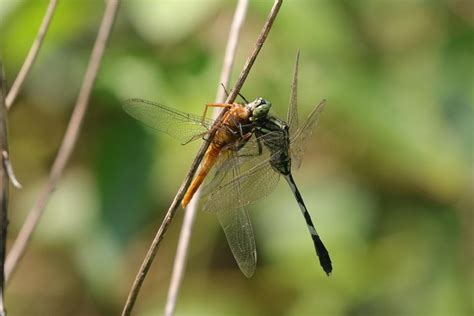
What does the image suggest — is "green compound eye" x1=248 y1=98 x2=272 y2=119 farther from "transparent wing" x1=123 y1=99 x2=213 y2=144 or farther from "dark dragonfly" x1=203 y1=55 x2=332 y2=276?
"transparent wing" x1=123 y1=99 x2=213 y2=144

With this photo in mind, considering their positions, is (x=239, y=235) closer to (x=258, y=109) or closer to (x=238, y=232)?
(x=238, y=232)

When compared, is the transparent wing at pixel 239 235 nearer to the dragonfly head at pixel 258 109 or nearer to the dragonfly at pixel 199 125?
the dragonfly at pixel 199 125

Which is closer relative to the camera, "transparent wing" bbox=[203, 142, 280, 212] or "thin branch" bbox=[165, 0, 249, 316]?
"thin branch" bbox=[165, 0, 249, 316]

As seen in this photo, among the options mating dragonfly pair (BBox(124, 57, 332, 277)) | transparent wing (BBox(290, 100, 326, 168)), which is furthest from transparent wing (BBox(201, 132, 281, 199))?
transparent wing (BBox(290, 100, 326, 168))

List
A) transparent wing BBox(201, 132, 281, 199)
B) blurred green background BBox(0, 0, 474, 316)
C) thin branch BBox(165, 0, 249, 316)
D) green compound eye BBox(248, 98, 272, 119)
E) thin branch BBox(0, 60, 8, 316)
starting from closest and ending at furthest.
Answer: thin branch BBox(0, 60, 8, 316), thin branch BBox(165, 0, 249, 316), transparent wing BBox(201, 132, 281, 199), green compound eye BBox(248, 98, 272, 119), blurred green background BBox(0, 0, 474, 316)

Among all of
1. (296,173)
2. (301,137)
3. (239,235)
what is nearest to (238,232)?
(239,235)

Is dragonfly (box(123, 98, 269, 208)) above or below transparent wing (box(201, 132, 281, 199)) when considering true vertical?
above

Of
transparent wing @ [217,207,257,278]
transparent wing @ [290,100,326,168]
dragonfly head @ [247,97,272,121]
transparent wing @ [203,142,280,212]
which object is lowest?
transparent wing @ [217,207,257,278]

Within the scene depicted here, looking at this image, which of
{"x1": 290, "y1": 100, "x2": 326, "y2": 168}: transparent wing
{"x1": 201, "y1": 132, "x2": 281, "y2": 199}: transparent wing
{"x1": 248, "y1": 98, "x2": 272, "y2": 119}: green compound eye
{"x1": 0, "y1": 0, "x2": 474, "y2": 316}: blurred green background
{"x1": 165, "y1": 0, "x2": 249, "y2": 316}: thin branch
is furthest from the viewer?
{"x1": 0, "y1": 0, "x2": 474, "y2": 316}: blurred green background
